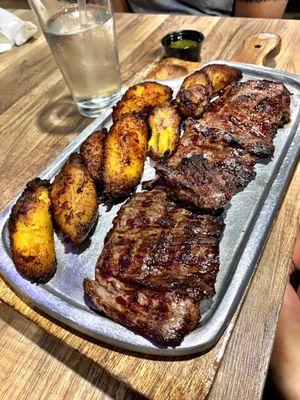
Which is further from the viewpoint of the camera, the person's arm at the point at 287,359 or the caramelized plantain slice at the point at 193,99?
the caramelized plantain slice at the point at 193,99

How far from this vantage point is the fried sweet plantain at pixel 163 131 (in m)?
1.90

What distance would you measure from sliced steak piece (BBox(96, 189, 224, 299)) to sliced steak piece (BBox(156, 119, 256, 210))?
0.08m

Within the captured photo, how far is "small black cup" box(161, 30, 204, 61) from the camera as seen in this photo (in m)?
2.69

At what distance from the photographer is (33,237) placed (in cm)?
148

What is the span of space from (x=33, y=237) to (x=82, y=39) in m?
1.26

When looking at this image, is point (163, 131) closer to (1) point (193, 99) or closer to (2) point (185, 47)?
(1) point (193, 99)

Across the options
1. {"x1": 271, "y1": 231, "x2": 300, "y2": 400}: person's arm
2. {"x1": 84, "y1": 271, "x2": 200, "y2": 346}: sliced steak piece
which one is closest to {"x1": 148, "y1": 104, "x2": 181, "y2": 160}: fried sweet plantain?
{"x1": 84, "y1": 271, "x2": 200, "y2": 346}: sliced steak piece

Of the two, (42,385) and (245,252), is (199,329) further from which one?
(42,385)

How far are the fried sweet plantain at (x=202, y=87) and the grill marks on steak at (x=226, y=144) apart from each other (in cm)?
6

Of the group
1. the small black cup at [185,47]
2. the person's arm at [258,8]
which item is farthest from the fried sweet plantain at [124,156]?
the person's arm at [258,8]

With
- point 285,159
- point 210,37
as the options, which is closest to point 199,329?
point 285,159

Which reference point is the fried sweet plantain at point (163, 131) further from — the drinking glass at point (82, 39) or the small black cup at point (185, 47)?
the small black cup at point (185, 47)

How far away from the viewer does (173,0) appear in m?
3.87

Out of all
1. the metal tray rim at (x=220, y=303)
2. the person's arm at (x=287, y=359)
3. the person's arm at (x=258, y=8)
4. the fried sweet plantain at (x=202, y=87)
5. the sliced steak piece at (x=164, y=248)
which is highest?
the fried sweet plantain at (x=202, y=87)
